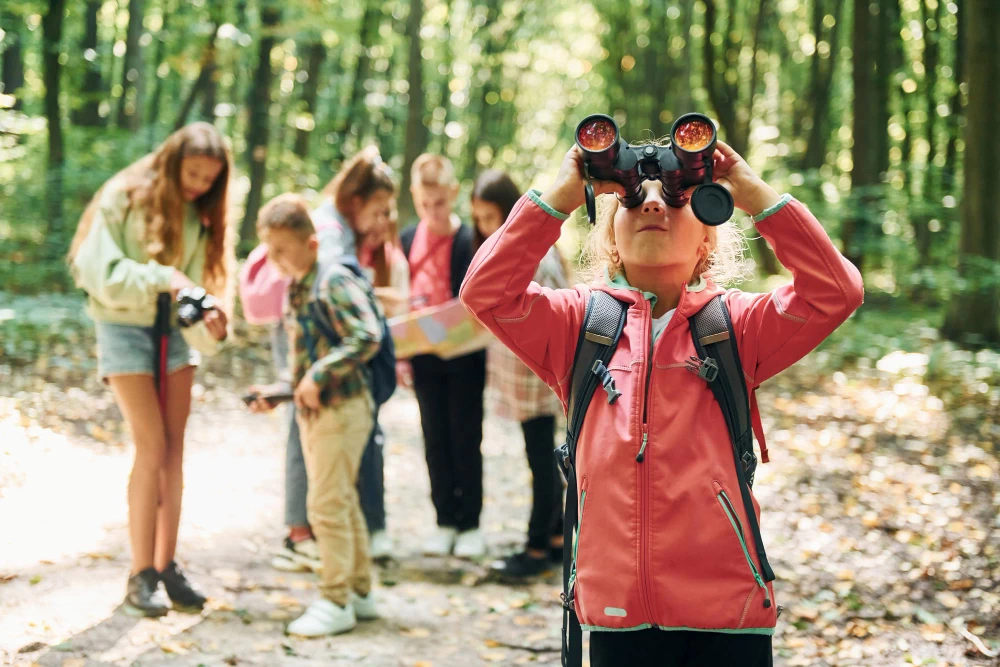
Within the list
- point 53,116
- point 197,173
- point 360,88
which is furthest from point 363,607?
point 360,88

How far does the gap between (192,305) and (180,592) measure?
143 centimetres

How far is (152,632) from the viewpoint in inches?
161

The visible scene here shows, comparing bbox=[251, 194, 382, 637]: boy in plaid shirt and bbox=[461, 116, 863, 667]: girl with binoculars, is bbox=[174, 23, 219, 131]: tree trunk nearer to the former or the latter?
bbox=[251, 194, 382, 637]: boy in plaid shirt

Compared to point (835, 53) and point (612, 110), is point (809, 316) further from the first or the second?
point (612, 110)

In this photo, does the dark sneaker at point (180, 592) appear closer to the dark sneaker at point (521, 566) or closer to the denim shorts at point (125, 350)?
the denim shorts at point (125, 350)

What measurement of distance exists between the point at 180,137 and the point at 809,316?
3.04 m

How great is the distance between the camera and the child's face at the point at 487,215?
5137mm

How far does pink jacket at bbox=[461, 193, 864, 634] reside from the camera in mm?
2160

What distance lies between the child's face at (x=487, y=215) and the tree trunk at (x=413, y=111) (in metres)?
6.87

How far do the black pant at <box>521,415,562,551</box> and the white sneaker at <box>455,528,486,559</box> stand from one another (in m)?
0.40

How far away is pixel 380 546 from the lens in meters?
5.48

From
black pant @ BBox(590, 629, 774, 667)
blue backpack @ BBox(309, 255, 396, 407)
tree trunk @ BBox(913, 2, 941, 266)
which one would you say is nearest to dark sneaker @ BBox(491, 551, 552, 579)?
blue backpack @ BBox(309, 255, 396, 407)

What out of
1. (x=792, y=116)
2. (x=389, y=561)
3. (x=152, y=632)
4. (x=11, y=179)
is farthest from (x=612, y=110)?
(x=152, y=632)

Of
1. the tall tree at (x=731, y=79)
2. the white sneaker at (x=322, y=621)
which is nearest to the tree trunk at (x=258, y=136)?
the tall tree at (x=731, y=79)
